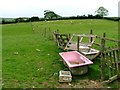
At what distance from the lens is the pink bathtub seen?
9873 millimetres

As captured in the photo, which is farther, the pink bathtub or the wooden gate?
the pink bathtub

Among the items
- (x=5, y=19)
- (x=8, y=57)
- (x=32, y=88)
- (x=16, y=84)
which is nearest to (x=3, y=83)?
(x=16, y=84)

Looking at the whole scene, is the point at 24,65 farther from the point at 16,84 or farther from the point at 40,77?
the point at 16,84

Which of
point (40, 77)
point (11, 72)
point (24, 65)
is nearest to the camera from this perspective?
point (40, 77)

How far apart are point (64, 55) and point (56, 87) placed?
3.83 metres

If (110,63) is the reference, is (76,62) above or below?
below

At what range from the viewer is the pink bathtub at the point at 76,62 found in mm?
9873

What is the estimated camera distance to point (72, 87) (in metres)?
8.73

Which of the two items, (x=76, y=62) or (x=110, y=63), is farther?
(x=76, y=62)

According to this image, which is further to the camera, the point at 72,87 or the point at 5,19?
the point at 5,19

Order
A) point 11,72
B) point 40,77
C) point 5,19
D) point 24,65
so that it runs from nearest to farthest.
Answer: point 40,77
point 11,72
point 24,65
point 5,19

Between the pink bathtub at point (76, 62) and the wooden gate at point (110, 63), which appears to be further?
the pink bathtub at point (76, 62)

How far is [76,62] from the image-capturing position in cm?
1157

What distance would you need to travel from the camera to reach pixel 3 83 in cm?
907
